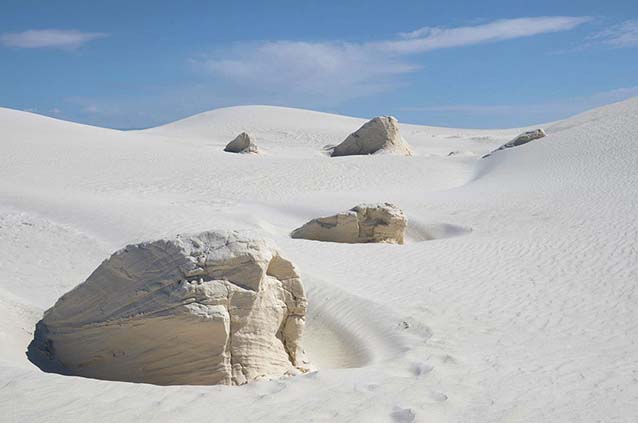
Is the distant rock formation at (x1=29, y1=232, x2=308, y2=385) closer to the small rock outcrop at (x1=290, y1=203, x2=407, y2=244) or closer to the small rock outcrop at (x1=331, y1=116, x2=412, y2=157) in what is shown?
the small rock outcrop at (x1=290, y1=203, x2=407, y2=244)

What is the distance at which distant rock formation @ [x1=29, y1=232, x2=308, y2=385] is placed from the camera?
5.45m

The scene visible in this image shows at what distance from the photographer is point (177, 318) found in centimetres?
543

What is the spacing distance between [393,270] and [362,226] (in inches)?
106

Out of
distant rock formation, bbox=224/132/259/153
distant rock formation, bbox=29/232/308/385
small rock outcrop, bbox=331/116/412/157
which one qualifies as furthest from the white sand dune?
distant rock formation, bbox=224/132/259/153

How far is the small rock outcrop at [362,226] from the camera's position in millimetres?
12773

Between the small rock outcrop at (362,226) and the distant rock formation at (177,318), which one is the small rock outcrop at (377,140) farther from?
the distant rock formation at (177,318)

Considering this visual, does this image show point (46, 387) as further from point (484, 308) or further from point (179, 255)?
point (484, 308)

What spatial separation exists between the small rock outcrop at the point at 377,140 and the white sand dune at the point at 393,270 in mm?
1735

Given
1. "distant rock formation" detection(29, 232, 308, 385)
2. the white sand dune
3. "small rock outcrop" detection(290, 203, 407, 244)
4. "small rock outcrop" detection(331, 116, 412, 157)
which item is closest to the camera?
the white sand dune

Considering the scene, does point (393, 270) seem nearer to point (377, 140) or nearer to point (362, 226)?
point (362, 226)

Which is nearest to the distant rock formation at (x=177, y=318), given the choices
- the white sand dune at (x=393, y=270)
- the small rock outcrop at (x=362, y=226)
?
the white sand dune at (x=393, y=270)

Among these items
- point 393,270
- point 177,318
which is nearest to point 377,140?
point 393,270

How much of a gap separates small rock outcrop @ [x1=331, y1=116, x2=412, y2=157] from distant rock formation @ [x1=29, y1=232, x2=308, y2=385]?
21133 millimetres

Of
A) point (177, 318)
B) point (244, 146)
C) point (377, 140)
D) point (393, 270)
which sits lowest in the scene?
point (393, 270)
